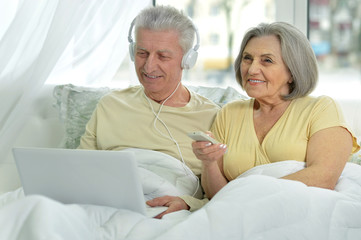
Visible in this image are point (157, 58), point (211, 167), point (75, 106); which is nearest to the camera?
point (211, 167)

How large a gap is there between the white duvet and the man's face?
1.86 ft

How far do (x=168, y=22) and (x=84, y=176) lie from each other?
29.6 inches

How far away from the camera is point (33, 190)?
143cm

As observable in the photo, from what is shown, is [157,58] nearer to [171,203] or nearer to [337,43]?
[171,203]

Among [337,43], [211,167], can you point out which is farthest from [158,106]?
[337,43]

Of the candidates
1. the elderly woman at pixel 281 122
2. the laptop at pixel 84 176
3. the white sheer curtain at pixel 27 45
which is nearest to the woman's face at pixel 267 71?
the elderly woman at pixel 281 122

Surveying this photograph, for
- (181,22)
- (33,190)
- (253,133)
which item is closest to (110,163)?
(33,190)

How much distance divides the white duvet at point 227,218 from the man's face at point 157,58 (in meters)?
0.57

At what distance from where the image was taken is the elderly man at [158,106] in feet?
6.20

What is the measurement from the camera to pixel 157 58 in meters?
1.90

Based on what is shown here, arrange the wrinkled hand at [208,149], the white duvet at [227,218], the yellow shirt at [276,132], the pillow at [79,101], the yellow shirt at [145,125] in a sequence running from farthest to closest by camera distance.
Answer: the pillow at [79,101] → the yellow shirt at [145,125] → the yellow shirt at [276,132] → the wrinkled hand at [208,149] → the white duvet at [227,218]

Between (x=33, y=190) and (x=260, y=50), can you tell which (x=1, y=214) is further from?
(x=260, y=50)

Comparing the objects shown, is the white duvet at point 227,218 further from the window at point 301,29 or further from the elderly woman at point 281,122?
the window at point 301,29

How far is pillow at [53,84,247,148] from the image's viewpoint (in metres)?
2.13
